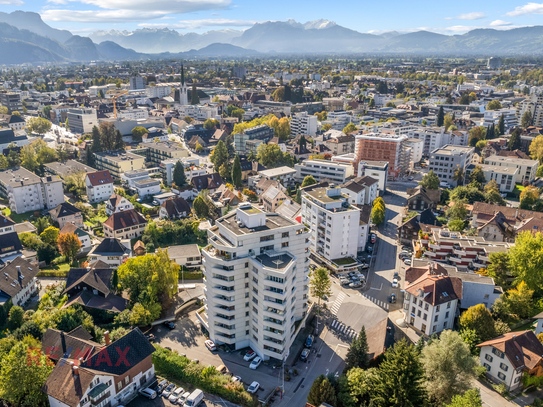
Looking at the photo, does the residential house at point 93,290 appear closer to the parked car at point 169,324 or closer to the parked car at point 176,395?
the parked car at point 169,324

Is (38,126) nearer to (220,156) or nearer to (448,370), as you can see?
(220,156)

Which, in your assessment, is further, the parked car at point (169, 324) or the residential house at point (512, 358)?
the parked car at point (169, 324)

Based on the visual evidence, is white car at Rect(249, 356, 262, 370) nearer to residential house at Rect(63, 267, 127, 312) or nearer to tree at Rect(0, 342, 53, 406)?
residential house at Rect(63, 267, 127, 312)

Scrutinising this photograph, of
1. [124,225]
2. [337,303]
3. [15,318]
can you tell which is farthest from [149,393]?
[124,225]

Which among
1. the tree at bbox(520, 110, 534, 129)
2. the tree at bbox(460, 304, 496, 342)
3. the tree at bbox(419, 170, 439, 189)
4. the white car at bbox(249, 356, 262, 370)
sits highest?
the tree at bbox(520, 110, 534, 129)

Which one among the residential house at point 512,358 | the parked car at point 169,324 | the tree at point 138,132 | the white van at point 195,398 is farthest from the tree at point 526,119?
the white van at point 195,398

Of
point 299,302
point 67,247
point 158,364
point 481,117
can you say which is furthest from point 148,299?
point 481,117

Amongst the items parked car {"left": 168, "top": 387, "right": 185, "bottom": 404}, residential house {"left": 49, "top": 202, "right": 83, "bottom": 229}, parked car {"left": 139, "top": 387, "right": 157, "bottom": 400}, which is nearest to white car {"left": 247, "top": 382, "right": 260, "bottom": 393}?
parked car {"left": 168, "top": 387, "right": 185, "bottom": 404}
